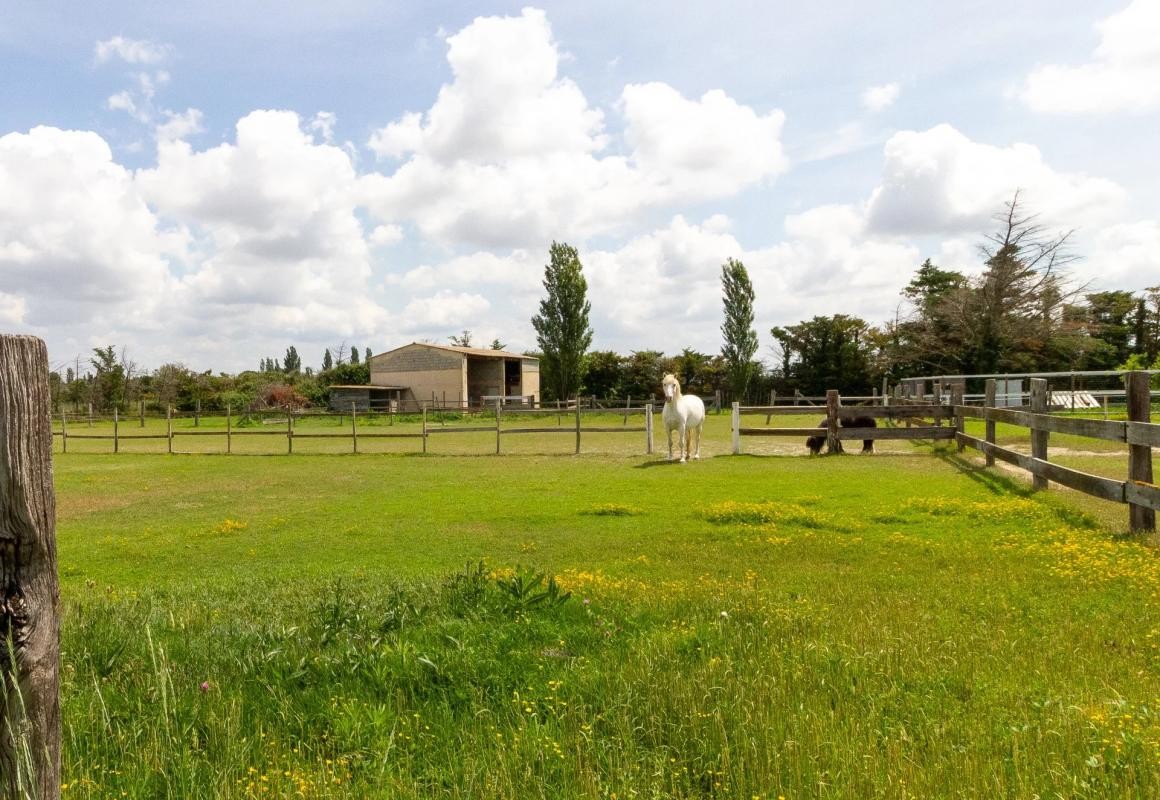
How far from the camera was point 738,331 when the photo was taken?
2056 inches

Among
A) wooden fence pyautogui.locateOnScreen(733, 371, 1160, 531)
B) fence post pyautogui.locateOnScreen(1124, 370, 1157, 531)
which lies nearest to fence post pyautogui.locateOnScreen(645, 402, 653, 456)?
wooden fence pyautogui.locateOnScreen(733, 371, 1160, 531)

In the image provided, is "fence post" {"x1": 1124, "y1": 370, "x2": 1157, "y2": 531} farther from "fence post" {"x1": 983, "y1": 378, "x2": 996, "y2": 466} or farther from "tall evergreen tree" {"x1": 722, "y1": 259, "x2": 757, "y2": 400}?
"tall evergreen tree" {"x1": 722, "y1": 259, "x2": 757, "y2": 400}

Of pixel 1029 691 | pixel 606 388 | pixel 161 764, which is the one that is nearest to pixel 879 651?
pixel 1029 691

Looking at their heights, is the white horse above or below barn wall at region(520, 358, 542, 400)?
below

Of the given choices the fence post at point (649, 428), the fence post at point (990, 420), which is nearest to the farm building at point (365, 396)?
the fence post at point (649, 428)

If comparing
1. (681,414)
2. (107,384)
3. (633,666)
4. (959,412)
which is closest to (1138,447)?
(633,666)

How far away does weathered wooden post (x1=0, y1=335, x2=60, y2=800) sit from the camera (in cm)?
188

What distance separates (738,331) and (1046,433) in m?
42.4

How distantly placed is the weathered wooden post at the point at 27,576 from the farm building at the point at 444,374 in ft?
167

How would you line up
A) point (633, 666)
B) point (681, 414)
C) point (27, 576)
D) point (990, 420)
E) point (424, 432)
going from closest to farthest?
point (27, 576)
point (633, 666)
point (990, 420)
point (681, 414)
point (424, 432)

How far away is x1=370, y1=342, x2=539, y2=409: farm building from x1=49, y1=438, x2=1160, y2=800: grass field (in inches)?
1828

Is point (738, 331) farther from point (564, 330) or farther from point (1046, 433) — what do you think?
point (1046, 433)

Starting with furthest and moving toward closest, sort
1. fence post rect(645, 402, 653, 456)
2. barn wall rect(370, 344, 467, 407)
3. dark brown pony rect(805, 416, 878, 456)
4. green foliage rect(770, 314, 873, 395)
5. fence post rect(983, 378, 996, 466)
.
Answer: barn wall rect(370, 344, 467, 407)
green foliage rect(770, 314, 873, 395)
fence post rect(645, 402, 653, 456)
dark brown pony rect(805, 416, 878, 456)
fence post rect(983, 378, 996, 466)

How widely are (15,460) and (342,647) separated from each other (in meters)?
2.38
